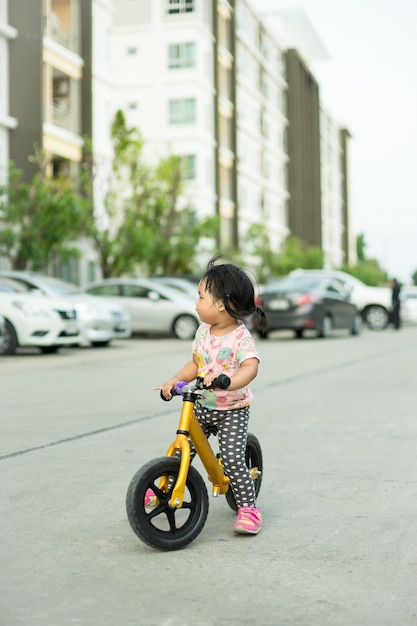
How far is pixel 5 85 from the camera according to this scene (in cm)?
3366

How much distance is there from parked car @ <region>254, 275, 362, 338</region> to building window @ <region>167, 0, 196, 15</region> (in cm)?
3341

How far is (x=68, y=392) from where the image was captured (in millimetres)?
10859

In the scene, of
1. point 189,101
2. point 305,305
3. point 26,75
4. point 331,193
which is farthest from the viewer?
point 331,193

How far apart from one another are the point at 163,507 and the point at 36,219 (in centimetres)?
2270

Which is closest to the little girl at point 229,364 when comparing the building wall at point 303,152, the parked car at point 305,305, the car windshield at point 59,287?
the car windshield at point 59,287

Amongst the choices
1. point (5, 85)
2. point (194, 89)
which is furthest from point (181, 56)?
point (5, 85)

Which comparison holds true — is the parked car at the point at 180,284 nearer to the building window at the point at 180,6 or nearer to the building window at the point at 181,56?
the building window at the point at 181,56

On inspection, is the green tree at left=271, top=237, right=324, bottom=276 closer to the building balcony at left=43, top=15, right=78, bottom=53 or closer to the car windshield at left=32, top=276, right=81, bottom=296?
the building balcony at left=43, top=15, right=78, bottom=53

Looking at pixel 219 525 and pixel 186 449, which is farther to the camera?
pixel 219 525

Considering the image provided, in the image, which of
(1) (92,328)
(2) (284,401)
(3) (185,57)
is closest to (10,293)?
(1) (92,328)

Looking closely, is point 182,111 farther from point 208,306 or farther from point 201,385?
point 201,385

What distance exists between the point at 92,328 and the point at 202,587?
15.5 metres

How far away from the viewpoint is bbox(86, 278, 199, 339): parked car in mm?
23156

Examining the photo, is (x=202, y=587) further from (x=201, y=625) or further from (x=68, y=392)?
(x=68, y=392)
